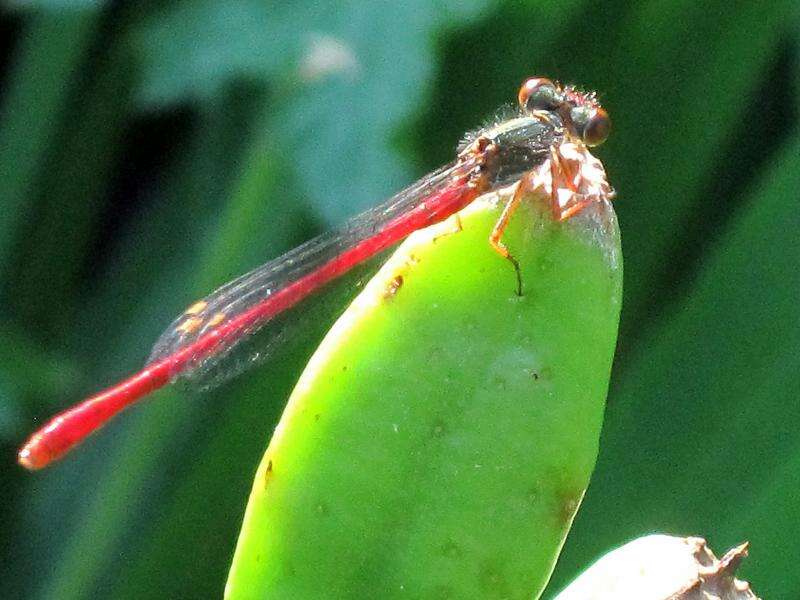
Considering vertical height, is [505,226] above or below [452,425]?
above

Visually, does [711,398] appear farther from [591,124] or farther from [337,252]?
[337,252]

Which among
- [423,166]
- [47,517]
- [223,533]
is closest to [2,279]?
[47,517]

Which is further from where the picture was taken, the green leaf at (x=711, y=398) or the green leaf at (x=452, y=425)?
the green leaf at (x=711, y=398)

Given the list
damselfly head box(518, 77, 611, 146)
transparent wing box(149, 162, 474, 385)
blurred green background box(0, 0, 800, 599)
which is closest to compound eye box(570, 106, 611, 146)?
damselfly head box(518, 77, 611, 146)

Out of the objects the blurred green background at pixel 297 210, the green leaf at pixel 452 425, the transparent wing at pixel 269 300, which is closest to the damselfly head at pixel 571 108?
the transparent wing at pixel 269 300

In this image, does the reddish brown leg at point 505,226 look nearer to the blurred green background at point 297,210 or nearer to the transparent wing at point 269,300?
the transparent wing at point 269,300

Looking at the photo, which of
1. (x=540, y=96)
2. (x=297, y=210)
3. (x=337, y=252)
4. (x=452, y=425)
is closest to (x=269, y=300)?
(x=337, y=252)
